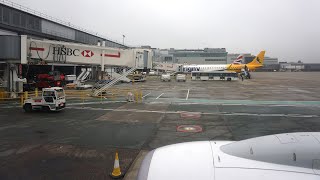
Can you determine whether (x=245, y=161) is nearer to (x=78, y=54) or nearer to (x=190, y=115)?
(x=190, y=115)

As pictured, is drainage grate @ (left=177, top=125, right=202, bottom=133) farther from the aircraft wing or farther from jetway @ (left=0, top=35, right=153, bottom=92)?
jetway @ (left=0, top=35, right=153, bottom=92)

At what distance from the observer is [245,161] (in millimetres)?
4332

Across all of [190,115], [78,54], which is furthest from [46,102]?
[190,115]

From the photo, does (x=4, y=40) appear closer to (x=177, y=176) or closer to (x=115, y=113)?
(x=115, y=113)

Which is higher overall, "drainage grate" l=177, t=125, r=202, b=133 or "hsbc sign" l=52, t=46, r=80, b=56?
"hsbc sign" l=52, t=46, r=80, b=56

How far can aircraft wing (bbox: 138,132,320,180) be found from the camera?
12.9 ft

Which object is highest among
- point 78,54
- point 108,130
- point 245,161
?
point 78,54

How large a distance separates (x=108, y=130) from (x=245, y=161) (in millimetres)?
11963

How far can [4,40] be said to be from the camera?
77.8 feet

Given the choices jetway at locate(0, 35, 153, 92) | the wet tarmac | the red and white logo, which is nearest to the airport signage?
jetway at locate(0, 35, 153, 92)

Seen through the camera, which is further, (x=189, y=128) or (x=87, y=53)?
(x=87, y=53)

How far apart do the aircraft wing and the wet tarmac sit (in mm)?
5067

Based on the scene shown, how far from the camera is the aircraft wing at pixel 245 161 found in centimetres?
393

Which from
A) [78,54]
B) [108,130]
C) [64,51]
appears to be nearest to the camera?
[108,130]
